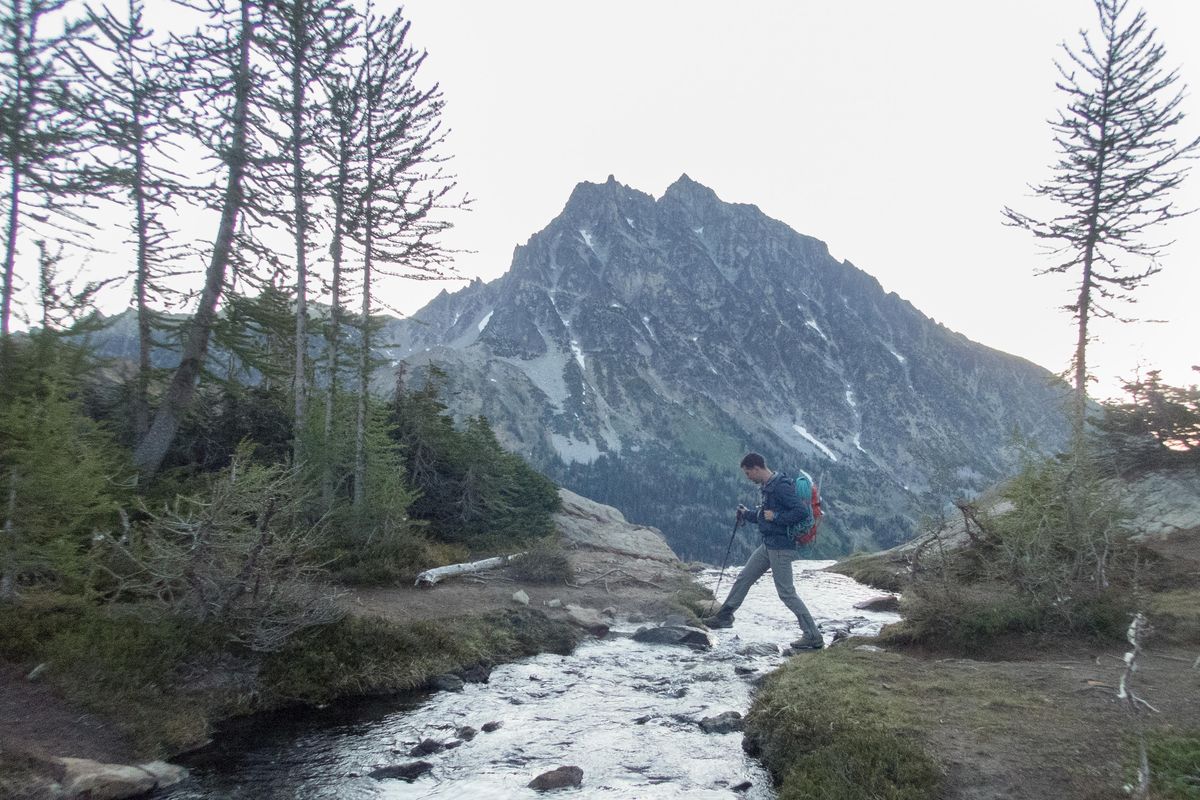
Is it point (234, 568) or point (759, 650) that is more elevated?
point (234, 568)

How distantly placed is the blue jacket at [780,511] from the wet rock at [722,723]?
3.49 meters

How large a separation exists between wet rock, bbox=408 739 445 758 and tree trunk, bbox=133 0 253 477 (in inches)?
476

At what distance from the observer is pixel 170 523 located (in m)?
8.77

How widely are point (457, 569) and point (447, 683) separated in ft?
21.8

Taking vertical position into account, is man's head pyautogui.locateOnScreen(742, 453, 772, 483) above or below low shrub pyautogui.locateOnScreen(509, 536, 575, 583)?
above

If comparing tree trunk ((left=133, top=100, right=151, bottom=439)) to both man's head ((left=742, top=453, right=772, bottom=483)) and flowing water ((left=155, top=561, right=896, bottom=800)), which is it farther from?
man's head ((left=742, top=453, right=772, bottom=483))

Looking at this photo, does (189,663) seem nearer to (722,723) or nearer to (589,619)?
(722,723)

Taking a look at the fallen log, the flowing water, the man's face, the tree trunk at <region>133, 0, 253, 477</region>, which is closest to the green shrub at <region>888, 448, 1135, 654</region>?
the man's face

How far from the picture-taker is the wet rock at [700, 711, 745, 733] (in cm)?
819

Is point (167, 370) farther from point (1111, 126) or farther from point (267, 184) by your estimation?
point (1111, 126)

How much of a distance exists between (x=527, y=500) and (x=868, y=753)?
20718 millimetres

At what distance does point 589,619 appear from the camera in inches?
607

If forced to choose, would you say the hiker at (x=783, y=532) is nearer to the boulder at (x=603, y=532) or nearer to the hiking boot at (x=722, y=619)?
the hiking boot at (x=722, y=619)

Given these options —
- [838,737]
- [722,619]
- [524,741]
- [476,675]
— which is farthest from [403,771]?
[722,619]
